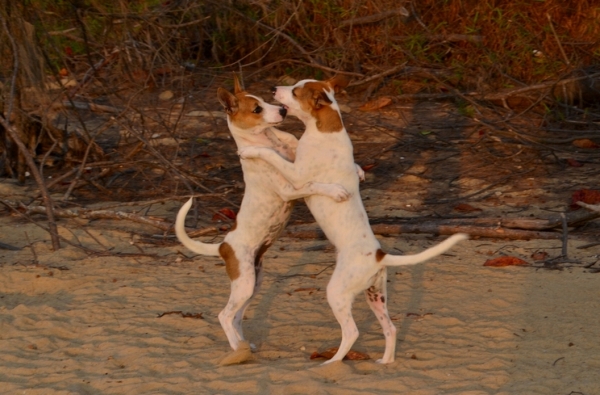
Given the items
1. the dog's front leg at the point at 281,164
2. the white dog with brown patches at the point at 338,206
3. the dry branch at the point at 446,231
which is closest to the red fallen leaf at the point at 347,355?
→ the white dog with brown patches at the point at 338,206

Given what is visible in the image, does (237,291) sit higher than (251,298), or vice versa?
(237,291)

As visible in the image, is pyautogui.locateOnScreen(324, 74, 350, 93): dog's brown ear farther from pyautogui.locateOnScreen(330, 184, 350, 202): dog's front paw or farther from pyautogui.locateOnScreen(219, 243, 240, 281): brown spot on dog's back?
pyautogui.locateOnScreen(219, 243, 240, 281): brown spot on dog's back

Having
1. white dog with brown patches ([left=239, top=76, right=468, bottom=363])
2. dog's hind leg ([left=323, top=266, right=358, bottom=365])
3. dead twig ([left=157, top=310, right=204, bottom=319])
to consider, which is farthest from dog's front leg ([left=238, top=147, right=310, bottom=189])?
dead twig ([left=157, top=310, right=204, bottom=319])

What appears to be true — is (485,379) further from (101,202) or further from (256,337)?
(101,202)

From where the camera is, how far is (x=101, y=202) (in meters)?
9.31


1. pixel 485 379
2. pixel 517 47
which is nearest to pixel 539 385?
pixel 485 379

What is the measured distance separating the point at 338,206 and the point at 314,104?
618 mm

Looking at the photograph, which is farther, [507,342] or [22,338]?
[22,338]

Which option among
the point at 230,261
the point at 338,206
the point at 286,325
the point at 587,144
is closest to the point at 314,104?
the point at 338,206

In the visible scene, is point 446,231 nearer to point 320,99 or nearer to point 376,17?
point 320,99

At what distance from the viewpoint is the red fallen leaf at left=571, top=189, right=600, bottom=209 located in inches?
324

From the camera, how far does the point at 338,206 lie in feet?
17.0

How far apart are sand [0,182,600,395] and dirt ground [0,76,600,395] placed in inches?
0.6

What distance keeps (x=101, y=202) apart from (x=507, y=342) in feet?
17.0
